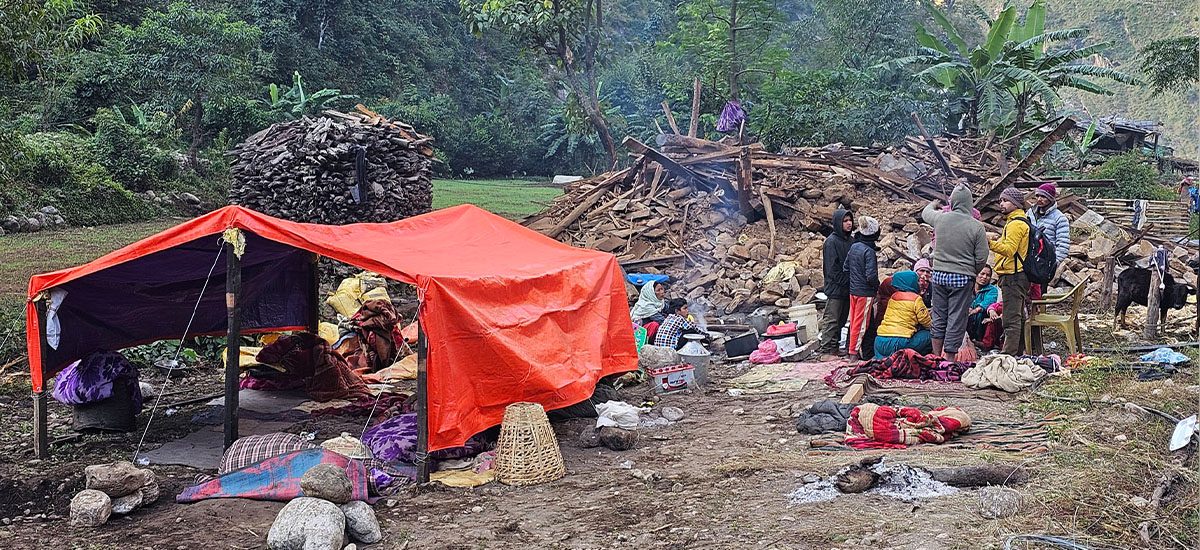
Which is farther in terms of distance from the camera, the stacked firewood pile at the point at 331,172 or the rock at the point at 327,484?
the stacked firewood pile at the point at 331,172

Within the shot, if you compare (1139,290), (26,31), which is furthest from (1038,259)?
(26,31)

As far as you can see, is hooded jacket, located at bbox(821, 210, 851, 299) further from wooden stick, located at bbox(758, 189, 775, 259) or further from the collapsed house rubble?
wooden stick, located at bbox(758, 189, 775, 259)

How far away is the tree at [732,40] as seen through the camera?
Result: 985 inches

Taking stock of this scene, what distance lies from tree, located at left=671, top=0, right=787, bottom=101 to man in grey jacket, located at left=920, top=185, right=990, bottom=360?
1621cm

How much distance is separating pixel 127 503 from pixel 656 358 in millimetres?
5318

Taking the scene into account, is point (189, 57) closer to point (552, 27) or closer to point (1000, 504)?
point (552, 27)

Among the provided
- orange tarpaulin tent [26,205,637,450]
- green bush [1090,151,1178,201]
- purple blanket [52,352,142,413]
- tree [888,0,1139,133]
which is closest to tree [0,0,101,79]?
orange tarpaulin tent [26,205,637,450]

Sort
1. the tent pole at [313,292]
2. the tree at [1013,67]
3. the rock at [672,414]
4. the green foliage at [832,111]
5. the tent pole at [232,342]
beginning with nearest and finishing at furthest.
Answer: the tent pole at [232,342] → the rock at [672,414] → the tent pole at [313,292] → the tree at [1013,67] → the green foliage at [832,111]

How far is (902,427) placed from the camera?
6.10 m

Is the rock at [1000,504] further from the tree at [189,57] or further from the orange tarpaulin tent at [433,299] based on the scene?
the tree at [189,57]

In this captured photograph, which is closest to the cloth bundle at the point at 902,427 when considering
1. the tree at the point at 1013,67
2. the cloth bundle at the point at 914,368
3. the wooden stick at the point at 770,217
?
the cloth bundle at the point at 914,368

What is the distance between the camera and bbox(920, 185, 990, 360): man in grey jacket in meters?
8.00

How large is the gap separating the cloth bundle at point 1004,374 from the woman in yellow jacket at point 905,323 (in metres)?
0.88

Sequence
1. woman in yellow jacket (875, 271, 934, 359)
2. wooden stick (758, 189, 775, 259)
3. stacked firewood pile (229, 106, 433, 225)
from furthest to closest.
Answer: stacked firewood pile (229, 106, 433, 225) → wooden stick (758, 189, 775, 259) → woman in yellow jacket (875, 271, 934, 359)
